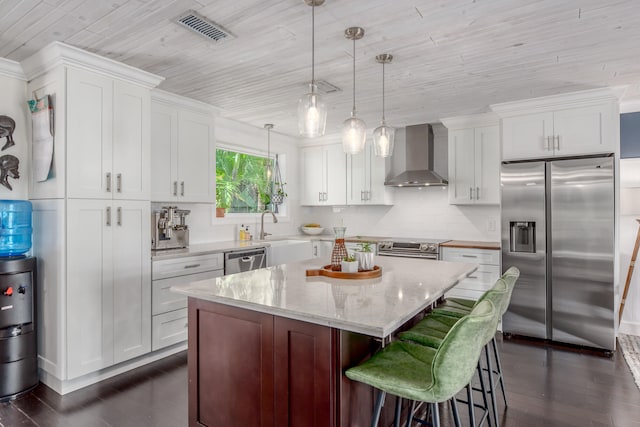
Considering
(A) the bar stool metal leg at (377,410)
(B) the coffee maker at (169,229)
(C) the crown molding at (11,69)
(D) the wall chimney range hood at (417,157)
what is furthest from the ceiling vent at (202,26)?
(D) the wall chimney range hood at (417,157)

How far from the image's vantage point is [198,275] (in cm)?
356

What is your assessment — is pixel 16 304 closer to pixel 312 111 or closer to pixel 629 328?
pixel 312 111

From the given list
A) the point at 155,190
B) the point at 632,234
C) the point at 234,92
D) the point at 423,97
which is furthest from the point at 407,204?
the point at 155,190

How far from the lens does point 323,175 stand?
18.6 feet

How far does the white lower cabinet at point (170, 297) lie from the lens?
127 inches

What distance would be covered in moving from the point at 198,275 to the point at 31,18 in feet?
7.44

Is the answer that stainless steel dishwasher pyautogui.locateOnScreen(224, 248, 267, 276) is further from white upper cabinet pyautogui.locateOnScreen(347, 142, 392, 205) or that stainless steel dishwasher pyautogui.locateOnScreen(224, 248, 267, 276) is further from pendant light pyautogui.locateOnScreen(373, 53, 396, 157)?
pendant light pyautogui.locateOnScreen(373, 53, 396, 157)

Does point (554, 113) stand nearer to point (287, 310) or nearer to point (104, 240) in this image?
point (287, 310)

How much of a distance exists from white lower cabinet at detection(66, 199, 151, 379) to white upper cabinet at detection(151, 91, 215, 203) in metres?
0.59

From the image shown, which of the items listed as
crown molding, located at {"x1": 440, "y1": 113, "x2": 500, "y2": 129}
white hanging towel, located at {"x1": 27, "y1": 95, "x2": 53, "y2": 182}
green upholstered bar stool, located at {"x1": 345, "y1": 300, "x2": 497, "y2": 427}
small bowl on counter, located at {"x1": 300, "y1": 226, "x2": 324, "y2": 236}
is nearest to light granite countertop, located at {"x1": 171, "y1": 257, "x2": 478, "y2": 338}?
green upholstered bar stool, located at {"x1": 345, "y1": 300, "x2": 497, "y2": 427}

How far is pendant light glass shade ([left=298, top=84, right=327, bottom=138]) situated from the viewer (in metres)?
2.16

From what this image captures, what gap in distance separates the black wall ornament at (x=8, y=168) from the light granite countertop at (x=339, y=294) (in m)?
1.93

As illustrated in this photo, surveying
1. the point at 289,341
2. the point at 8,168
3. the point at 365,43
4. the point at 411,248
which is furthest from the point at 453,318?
the point at 8,168

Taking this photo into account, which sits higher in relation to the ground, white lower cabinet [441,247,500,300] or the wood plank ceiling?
the wood plank ceiling
